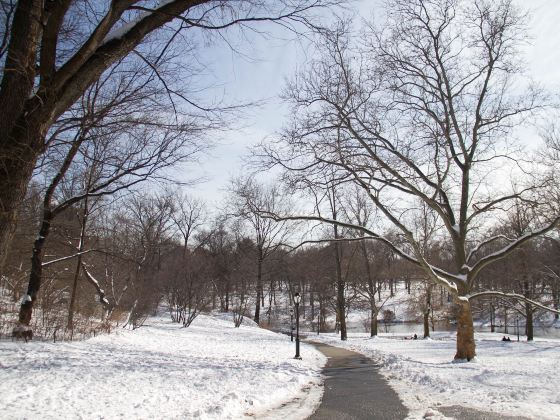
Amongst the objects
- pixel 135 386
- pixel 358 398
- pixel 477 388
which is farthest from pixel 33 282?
pixel 477 388

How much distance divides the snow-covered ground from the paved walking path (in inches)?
14.2

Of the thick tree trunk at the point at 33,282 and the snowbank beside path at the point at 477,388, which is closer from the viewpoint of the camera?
the snowbank beside path at the point at 477,388

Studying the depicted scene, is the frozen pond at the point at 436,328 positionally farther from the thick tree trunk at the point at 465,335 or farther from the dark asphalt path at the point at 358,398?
the dark asphalt path at the point at 358,398

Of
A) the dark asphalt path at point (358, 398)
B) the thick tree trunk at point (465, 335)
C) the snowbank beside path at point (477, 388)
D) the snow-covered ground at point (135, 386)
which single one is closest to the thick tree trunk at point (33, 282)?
the snow-covered ground at point (135, 386)

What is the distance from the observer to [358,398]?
7988 mm

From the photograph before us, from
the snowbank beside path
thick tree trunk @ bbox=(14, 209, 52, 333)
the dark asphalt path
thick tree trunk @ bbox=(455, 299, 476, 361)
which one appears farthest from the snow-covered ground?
thick tree trunk @ bbox=(455, 299, 476, 361)

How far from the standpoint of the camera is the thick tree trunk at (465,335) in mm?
13867

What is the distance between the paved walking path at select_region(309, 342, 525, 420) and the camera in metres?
6.50

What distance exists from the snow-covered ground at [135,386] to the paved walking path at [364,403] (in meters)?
0.36

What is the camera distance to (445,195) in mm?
14805

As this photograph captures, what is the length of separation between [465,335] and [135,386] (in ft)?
36.6

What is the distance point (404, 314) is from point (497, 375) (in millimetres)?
54999

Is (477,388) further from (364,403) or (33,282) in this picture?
(33,282)

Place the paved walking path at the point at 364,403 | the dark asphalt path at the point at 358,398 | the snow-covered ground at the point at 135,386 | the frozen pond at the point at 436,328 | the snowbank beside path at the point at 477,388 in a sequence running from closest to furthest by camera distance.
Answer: the snow-covered ground at the point at 135,386 < the paved walking path at the point at 364,403 < the dark asphalt path at the point at 358,398 < the snowbank beside path at the point at 477,388 < the frozen pond at the point at 436,328
